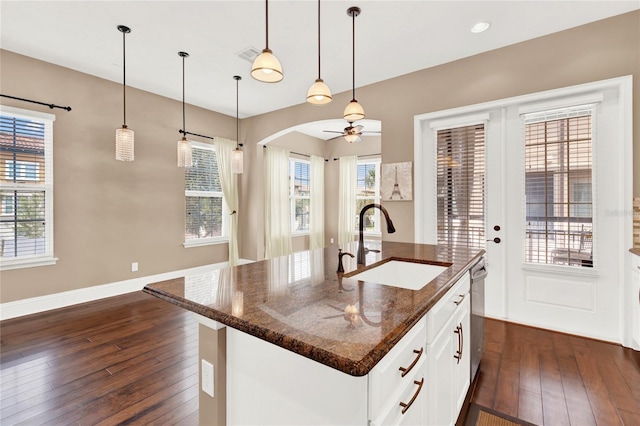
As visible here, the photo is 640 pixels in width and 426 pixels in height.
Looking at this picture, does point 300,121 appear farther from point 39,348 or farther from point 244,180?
point 39,348

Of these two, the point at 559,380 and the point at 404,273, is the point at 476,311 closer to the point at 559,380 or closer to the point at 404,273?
the point at 404,273

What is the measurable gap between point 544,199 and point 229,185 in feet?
15.6

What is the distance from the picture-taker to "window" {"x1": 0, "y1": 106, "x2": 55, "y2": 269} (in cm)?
335

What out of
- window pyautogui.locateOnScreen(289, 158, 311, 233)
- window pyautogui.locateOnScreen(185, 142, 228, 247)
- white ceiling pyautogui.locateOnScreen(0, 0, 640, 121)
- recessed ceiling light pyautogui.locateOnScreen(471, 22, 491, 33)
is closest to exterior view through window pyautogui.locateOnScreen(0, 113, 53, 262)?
white ceiling pyautogui.locateOnScreen(0, 0, 640, 121)

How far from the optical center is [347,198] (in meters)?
7.05

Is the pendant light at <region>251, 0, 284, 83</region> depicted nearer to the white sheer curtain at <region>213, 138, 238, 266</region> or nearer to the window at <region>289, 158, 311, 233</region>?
the white sheer curtain at <region>213, 138, 238, 266</region>

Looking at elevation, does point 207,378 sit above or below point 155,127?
below

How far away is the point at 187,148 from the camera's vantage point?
379cm

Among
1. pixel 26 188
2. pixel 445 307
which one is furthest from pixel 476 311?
pixel 26 188

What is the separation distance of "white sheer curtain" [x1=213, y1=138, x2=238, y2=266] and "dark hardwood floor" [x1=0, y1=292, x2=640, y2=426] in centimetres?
243

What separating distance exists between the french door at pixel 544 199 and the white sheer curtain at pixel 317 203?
3739 mm

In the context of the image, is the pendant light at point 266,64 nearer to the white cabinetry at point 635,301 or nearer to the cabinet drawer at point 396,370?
the cabinet drawer at point 396,370

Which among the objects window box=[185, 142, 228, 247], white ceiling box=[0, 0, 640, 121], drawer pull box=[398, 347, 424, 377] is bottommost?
drawer pull box=[398, 347, 424, 377]

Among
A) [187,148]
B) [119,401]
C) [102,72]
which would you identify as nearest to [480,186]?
[187,148]
